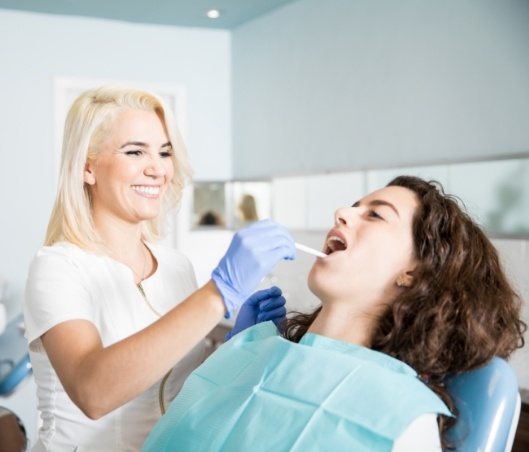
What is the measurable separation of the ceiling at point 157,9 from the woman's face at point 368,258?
3029 millimetres

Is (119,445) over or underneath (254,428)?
underneath

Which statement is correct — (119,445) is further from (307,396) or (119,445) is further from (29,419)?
(29,419)

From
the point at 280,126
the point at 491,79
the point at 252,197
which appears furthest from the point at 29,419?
the point at 491,79

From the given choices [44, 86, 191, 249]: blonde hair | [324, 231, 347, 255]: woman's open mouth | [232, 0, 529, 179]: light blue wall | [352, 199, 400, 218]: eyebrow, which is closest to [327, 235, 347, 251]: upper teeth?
[324, 231, 347, 255]: woman's open mouth

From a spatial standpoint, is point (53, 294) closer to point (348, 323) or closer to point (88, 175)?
point (88, 175)

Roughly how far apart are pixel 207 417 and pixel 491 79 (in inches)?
86.9

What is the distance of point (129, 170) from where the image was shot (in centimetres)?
155

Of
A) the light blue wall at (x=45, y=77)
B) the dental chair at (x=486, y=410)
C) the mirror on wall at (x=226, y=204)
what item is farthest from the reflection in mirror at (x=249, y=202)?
the dental chair at (x=486, y=410)

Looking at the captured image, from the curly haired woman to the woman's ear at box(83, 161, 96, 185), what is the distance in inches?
19.1

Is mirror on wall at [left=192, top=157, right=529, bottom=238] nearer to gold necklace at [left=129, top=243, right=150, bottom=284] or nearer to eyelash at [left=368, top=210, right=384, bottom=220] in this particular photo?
eyelash at [left=368, top=210, right=384, bottom=220]

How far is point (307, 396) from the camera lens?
1.26 meters

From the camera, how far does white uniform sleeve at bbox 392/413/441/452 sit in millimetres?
1121

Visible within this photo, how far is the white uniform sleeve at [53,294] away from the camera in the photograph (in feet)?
4.33

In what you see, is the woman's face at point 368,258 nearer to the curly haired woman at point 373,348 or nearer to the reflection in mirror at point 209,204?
the curly haired woman at point 373,348
